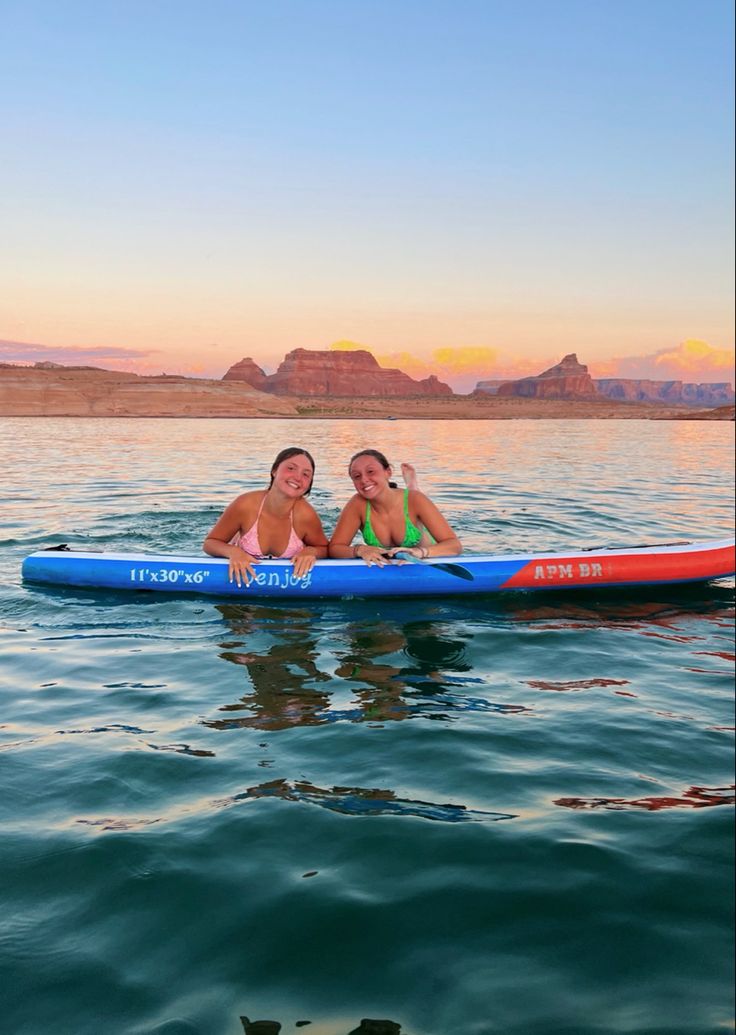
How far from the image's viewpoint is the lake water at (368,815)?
97.0 inches

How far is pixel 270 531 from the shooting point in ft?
25.5

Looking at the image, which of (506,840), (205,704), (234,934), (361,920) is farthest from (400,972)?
(205,704)

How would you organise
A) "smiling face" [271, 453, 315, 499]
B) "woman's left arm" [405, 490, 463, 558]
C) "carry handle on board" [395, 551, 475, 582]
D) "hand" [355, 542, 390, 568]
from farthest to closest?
"woman's left arm" [405, 490, 463, 558] → "carry handle on board" [395, 551, 475, 582] → "hand" [355, 542, 390, 568] → "smiling face" [271, 453, 315, 499]

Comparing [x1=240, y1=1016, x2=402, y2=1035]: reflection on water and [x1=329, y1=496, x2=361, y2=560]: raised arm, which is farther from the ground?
[x1=329, y1=496, x2=361, y2=560]: raised arm

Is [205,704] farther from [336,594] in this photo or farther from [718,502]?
[718,502]

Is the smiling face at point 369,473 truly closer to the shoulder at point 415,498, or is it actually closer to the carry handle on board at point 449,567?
the shoulder at point 415,498

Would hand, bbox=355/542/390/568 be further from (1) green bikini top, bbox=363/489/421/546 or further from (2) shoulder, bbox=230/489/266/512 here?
(2) shoulder, bbox=230/489/266/512

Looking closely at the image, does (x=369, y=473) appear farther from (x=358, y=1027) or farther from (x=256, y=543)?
(x=358, y=1027)

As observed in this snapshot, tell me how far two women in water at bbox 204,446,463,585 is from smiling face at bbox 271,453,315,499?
0.32 ft

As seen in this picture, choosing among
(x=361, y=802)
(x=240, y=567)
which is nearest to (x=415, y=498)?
(x=240, y=567)

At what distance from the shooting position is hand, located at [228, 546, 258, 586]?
7414 mm

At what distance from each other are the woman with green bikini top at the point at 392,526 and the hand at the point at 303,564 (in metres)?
0.38

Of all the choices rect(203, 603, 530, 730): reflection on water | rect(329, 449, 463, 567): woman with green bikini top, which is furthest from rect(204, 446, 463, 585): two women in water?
rect(203, 603, 530, 730): reflection on water

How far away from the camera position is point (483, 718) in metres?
4.71
